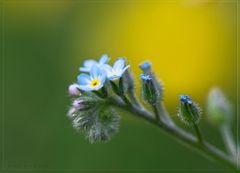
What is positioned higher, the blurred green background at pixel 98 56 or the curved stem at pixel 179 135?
the blurred green background at pixel 98 56

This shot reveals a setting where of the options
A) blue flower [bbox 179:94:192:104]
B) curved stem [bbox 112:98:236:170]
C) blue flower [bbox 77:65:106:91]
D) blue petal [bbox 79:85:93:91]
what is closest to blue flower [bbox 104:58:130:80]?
blue flower [bbox 77:65:106:91]

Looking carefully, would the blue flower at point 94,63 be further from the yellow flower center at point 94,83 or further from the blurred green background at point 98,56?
the blurred green background at point 98,56

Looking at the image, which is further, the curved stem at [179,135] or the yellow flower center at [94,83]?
the curved stem at [179,135]

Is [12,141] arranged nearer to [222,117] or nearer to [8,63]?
[8,63]

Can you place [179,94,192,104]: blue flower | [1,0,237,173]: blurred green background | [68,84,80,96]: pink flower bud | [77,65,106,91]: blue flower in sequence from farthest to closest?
[1,0,237,173]: blurred green background → [68,84,80,96]: pink flower bud → [77,65,106,91]: blue flower → [179,94,192,104]: blue flower

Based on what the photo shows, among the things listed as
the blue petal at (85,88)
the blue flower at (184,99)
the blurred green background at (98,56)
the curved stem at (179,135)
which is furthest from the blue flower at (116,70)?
the blurred green background at (98,56)

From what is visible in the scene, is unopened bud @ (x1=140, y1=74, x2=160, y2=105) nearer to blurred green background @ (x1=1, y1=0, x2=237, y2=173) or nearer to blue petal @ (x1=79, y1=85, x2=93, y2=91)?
blue petal @ (x1=79, y1=85, x2=93, y2=91)

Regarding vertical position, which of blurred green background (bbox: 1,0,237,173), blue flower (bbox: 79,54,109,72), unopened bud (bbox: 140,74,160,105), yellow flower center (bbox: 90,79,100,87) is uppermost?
blurred green background (bbox: 1,0,237,173)
